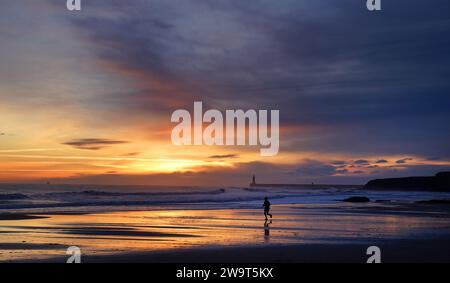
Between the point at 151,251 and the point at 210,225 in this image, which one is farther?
the point at 210,225

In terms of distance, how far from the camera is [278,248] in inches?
778

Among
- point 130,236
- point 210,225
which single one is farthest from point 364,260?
point 210,225

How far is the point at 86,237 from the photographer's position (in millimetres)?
23516
